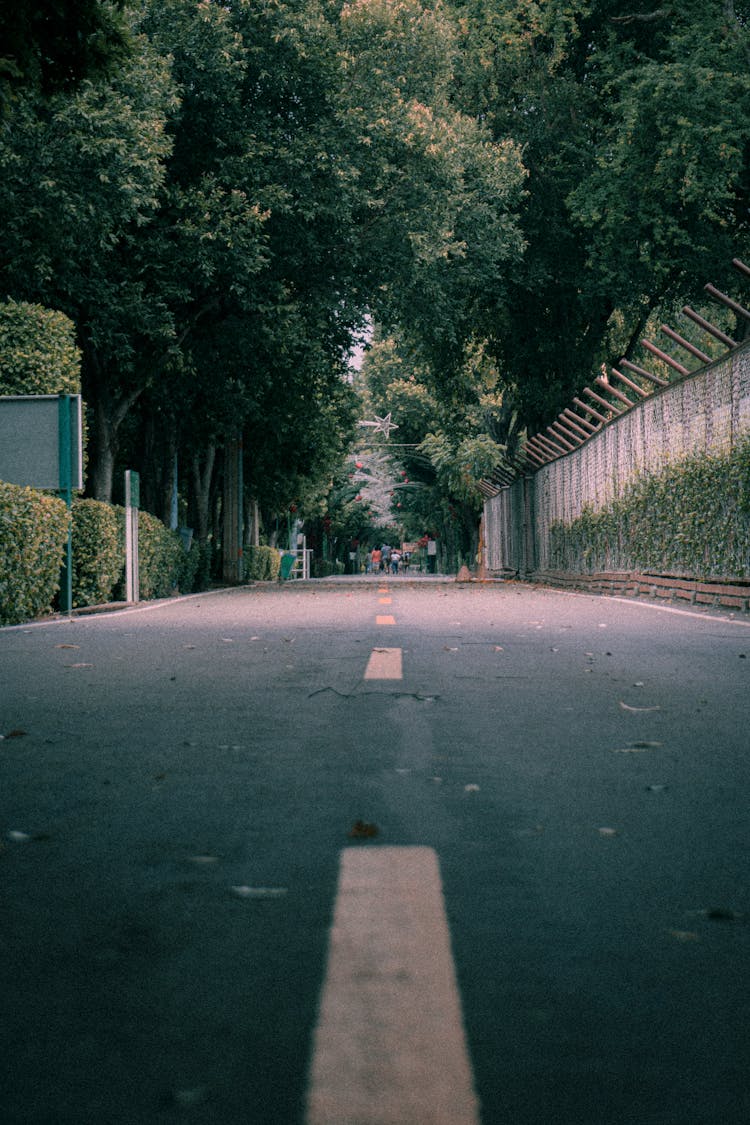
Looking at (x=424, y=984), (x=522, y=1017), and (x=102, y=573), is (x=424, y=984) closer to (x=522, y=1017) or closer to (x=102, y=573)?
(x=522, y=1017)

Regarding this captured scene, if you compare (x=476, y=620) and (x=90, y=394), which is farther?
(x=90, y=394)

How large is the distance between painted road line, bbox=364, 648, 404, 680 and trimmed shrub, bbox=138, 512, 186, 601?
12692mm

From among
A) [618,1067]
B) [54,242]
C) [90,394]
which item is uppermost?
[54,242]

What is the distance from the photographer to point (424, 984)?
2674mm

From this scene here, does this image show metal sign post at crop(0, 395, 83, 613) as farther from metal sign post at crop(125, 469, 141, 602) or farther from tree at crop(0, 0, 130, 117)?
tree at crop(0, 0, 130, 117)

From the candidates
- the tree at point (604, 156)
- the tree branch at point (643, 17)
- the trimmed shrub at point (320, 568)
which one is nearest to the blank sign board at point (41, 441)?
the tree at point (604, 156)

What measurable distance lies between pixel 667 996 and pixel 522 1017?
1.08ft

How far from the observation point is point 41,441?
16.5 m

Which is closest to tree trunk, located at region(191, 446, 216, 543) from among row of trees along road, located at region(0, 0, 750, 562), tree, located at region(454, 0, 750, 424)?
row of trees along road, located at region(0, 0, 750, 562)

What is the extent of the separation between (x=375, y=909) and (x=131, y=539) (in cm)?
1804

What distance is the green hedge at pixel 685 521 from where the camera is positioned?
1623 cm

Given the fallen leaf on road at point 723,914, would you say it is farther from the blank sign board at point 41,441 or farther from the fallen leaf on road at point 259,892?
the blank sign board at point 41,441

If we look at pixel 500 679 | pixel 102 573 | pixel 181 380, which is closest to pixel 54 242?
pixel 102 573

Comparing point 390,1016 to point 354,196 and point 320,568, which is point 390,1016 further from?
Answer: point 320,568
